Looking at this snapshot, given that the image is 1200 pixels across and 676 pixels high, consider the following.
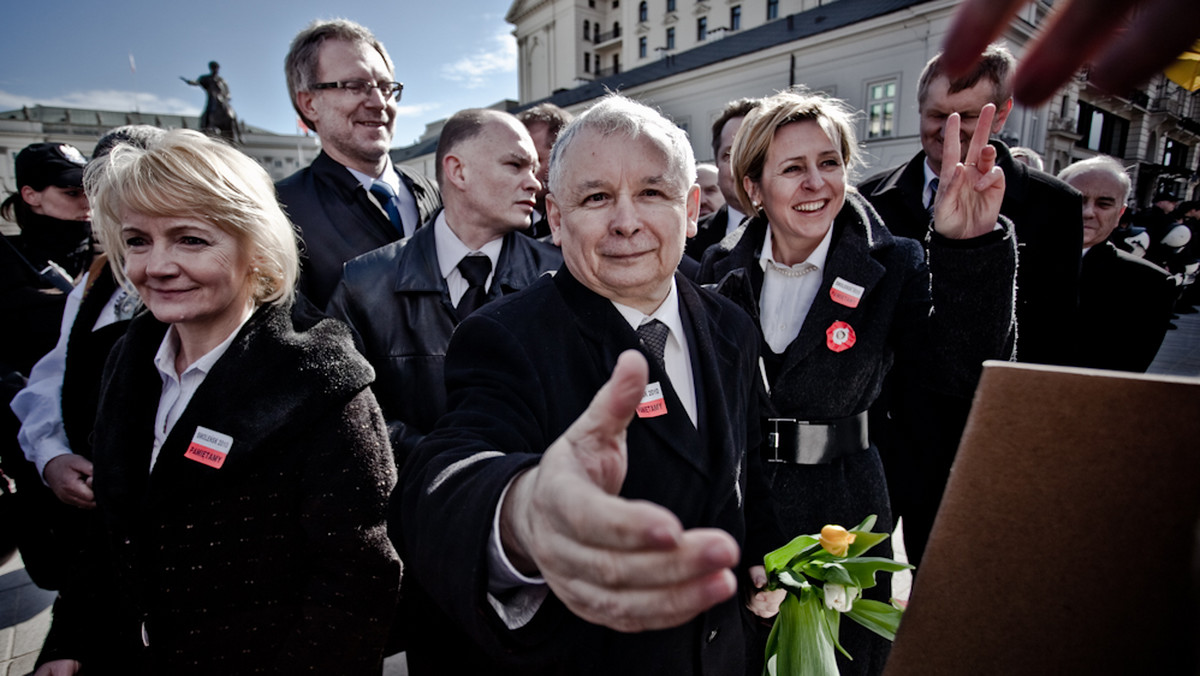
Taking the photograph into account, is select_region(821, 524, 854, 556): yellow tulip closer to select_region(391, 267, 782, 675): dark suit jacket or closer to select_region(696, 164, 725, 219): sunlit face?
select_region(391, 267, 782, 675): dark suit jacket

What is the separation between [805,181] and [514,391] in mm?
1416

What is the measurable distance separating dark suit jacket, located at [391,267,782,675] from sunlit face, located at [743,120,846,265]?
702 mm

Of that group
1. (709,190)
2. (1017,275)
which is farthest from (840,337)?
(709,190)

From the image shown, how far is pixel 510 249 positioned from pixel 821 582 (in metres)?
1.66

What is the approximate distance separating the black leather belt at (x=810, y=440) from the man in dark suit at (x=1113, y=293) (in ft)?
6.42

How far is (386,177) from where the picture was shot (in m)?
2.89

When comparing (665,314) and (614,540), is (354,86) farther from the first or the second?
(614,540)

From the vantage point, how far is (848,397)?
6.12 ft

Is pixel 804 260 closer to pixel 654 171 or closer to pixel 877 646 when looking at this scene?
pixel 654 171

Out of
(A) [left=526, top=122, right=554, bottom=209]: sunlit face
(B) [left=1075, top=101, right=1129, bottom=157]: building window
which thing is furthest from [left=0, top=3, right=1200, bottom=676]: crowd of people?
(B) [left=1075, top=101, right=1129, bottom=157]: building window

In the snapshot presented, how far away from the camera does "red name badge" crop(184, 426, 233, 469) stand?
1.34m

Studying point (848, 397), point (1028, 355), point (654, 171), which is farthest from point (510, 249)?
point (1028, 355)

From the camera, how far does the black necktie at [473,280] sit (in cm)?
215

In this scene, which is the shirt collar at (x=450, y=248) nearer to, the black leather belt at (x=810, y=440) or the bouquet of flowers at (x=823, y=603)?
the black leather belt at (x=810, y=440)
